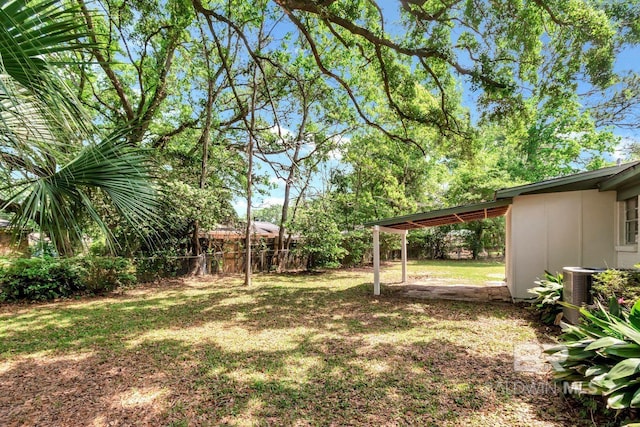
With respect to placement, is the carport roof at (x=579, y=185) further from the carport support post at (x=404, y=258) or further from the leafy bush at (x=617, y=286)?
the carport support post at (x=404, y=258)

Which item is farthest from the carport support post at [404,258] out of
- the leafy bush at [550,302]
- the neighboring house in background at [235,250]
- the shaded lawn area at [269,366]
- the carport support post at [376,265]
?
the neighboring house in background at [235,250]

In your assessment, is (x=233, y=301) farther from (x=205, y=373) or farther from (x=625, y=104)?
(x=625, y=104)

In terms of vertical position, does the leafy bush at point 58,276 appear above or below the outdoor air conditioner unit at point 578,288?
below

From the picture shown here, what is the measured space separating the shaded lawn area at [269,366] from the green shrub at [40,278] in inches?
19.8

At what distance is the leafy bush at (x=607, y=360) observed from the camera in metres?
2.44

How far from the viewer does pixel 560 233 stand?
7.32m

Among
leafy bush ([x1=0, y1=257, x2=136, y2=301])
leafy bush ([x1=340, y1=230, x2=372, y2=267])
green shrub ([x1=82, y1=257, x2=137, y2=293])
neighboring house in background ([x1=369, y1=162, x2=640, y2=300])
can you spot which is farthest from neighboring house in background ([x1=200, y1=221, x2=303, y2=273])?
neighboring house in background ([x1=369, y1=162, x2=640, y2=300])

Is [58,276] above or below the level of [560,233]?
below

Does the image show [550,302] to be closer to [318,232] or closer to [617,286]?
[617,286]

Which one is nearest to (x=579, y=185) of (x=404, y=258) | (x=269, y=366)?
(x=404, y=258)

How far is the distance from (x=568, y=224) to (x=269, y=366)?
23.3 feet

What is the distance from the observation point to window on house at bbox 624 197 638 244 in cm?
621

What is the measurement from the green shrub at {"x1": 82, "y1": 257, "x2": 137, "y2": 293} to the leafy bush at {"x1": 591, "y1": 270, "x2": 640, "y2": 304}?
1017cm

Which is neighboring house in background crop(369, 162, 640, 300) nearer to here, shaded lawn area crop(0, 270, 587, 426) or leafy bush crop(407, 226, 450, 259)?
shaded lawn area crop(0, 270, 587, 426)
